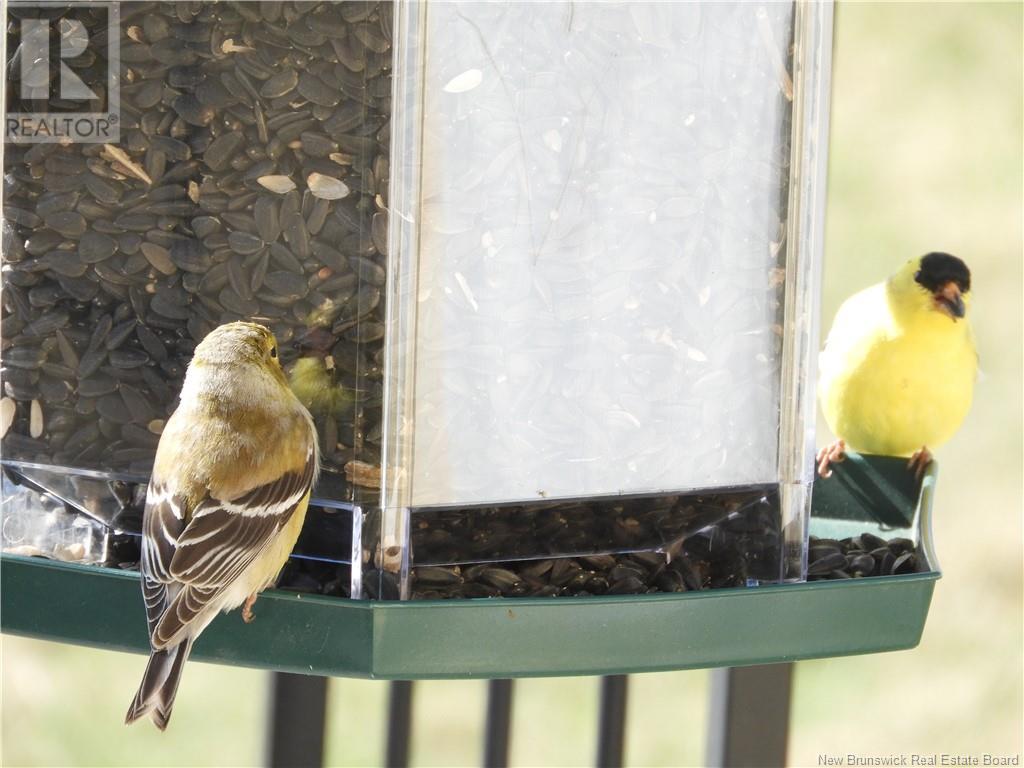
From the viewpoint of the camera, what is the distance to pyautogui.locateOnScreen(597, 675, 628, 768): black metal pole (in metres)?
2.76

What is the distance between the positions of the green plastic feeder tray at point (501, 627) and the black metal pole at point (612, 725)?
3.76 feet

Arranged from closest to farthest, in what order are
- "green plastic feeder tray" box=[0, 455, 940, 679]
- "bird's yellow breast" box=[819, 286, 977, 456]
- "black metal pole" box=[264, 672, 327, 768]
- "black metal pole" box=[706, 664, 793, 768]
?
"green plastic feeder tray" box=[0, 455, 940, 679]
"black metal pole" box=[264, 672, 327, 768]
"black metal pole" box=[706, 664, 793, 768]
"bird's yellow breast" box=[819, 286, 977, 456]

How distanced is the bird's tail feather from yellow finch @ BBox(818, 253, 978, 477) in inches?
85.4

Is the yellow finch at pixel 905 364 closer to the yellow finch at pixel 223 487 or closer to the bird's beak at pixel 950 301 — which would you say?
the bird's beak at pixel 950 301

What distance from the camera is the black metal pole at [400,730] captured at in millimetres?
2680

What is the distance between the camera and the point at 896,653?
Answer: 12.6 feet

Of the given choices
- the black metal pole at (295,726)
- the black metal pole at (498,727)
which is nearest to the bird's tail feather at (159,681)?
the black metal pole at (295,726)

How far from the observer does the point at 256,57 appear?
5.65ft

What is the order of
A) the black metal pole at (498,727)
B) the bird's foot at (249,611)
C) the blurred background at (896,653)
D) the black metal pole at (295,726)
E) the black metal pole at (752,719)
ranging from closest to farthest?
1. the bird's foot at (249,611)
2. the black metal pole at (295,726)
3. the black metal pole at (752,719)
4. the black metal pole at (498,727)
5. the blurred background at (896,653)

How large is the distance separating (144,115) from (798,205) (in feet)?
3.53

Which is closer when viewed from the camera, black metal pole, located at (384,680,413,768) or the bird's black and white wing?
the bird's black and white wing

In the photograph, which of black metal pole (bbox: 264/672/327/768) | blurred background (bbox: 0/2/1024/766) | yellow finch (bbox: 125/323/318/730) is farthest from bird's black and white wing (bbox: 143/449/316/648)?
blurred background (bbox: 0/2/1024/766)

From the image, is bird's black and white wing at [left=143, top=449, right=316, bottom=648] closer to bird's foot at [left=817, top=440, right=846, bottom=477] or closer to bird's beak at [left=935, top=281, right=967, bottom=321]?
bird's foot at [left=817, top=440, right=846, bottom=477]

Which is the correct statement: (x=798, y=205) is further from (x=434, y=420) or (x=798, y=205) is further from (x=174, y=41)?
(x=174, y=41)
